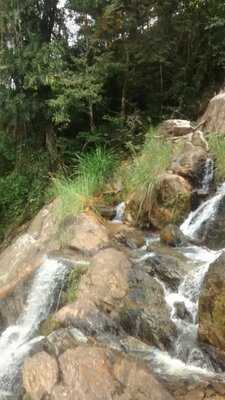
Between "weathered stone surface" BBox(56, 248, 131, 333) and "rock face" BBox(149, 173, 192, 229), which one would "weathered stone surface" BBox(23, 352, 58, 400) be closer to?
"weathered stone surface" BBox(56, 248, 131, 333)

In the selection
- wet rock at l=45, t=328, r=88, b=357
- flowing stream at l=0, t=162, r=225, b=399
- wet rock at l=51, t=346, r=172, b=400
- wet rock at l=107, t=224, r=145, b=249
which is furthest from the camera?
wet rock at l=107, t=224, r=145, b=249

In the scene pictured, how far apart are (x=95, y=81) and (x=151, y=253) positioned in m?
4.29

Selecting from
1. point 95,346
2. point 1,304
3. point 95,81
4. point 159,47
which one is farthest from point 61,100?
point 95,346

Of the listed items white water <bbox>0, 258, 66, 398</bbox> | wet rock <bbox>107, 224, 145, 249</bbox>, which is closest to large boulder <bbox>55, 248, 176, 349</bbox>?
white water <bbox>0, 258, 66, 398</bbox>

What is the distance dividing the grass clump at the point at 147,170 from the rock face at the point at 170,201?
12 cm

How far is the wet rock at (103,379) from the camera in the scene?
3.87 m

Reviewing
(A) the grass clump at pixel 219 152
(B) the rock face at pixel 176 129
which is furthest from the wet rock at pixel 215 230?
(B) the rock face at pixel 176 129

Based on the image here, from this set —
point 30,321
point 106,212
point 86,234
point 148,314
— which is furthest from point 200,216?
point 30,321

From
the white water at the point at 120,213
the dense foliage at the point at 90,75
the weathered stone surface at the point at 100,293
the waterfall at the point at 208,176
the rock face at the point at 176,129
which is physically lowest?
the weathered stone surface at the point at 100,293

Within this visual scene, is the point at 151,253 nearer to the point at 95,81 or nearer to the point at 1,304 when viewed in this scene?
the point at 1,304

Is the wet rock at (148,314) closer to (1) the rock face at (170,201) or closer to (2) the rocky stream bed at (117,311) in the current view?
(2) the rocky stream bed at (117,311)

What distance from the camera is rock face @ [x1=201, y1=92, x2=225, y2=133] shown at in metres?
8.56

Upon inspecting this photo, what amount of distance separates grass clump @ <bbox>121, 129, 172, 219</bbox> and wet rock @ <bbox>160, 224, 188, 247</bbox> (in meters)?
0.81

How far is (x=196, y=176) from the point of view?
7.47 m
